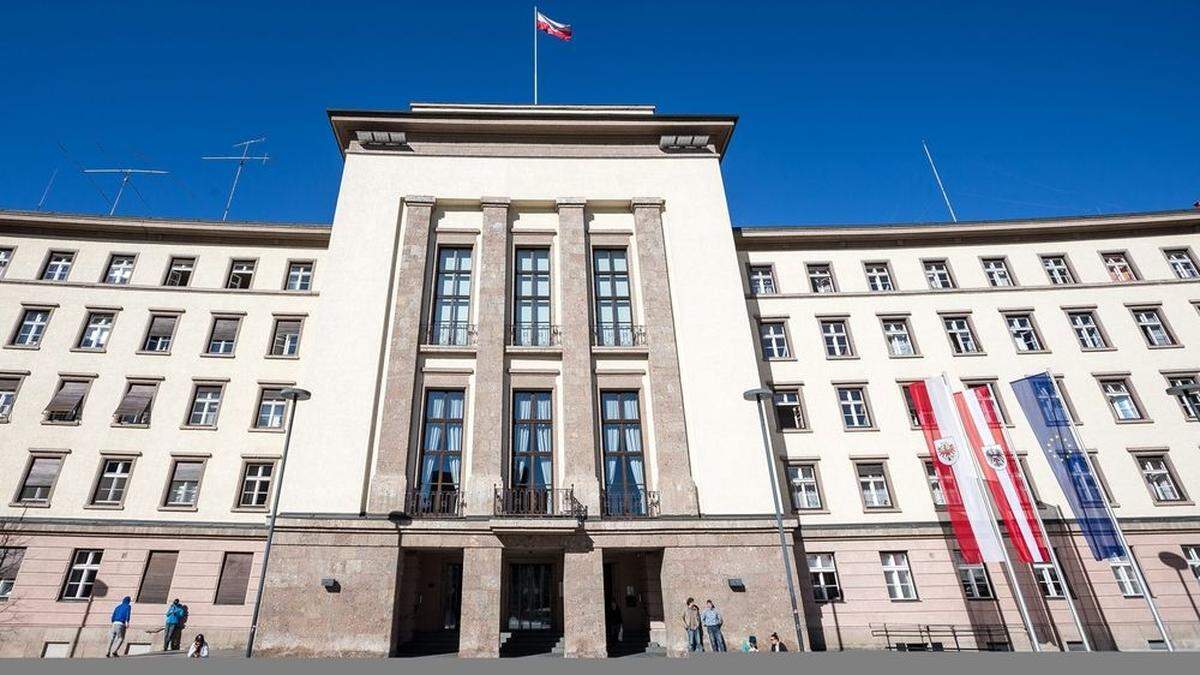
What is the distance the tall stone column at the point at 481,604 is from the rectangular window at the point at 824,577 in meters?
11.4

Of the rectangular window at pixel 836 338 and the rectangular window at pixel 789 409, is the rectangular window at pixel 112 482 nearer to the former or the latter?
the rectangular window at pixel 789 409

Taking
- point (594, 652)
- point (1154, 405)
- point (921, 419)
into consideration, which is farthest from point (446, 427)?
point (1154, 405)

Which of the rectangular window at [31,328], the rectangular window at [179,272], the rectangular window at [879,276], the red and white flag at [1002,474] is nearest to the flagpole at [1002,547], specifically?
the red and white flag at [1002,474]

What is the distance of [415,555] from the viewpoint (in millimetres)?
21016

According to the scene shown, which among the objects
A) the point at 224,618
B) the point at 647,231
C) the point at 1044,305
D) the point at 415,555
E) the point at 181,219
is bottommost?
the point at 224,618

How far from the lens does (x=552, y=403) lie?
22188 mm

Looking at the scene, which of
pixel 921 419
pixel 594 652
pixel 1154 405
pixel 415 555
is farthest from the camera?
pixel 1154 405

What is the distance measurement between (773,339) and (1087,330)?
45.3 feet

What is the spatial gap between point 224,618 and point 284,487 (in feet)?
19.8

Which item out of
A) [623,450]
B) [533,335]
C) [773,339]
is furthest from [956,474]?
[533,335]

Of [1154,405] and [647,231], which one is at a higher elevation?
[647,231]

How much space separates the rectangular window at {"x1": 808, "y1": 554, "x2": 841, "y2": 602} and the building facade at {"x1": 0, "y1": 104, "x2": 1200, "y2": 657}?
0.42ft

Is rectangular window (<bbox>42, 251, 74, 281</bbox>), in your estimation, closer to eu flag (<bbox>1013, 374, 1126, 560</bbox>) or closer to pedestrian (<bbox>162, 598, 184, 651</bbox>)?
pedestrian (<bbox>162, 598, 184, 651</bbox>)

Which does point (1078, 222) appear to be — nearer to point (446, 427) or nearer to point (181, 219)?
point (446, 427)
